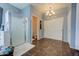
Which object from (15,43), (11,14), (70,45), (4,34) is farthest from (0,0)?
(70,45)

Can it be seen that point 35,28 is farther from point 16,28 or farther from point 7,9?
point 7,9

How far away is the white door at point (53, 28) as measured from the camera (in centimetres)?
189

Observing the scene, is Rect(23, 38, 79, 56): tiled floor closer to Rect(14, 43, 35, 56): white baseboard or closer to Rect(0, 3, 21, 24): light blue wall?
Rect(14, 43, 35, 56): white baseboard

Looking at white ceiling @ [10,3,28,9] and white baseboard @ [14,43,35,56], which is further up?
white ceiling @ [10,3,28,9]

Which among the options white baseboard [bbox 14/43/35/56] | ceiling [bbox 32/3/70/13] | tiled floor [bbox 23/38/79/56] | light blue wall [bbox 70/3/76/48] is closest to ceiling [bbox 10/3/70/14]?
ceiling [bbox 32/3/70/13]

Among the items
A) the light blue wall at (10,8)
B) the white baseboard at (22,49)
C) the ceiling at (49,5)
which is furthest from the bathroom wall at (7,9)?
the ceiling at (49,5)

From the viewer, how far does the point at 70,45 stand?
1.83 metres

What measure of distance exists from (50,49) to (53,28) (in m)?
0.44

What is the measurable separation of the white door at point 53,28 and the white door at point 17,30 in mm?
518

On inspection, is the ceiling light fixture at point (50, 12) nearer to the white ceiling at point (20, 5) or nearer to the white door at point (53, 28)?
the white door at point (53, 28)

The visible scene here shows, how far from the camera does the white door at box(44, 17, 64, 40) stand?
1.89 m

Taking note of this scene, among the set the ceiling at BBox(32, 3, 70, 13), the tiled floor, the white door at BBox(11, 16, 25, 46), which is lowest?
the tiled floor

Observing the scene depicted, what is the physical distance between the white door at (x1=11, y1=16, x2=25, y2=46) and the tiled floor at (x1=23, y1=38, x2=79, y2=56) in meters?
0.30

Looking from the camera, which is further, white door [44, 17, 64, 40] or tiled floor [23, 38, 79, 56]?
white door [44, 17, 64, 40]
